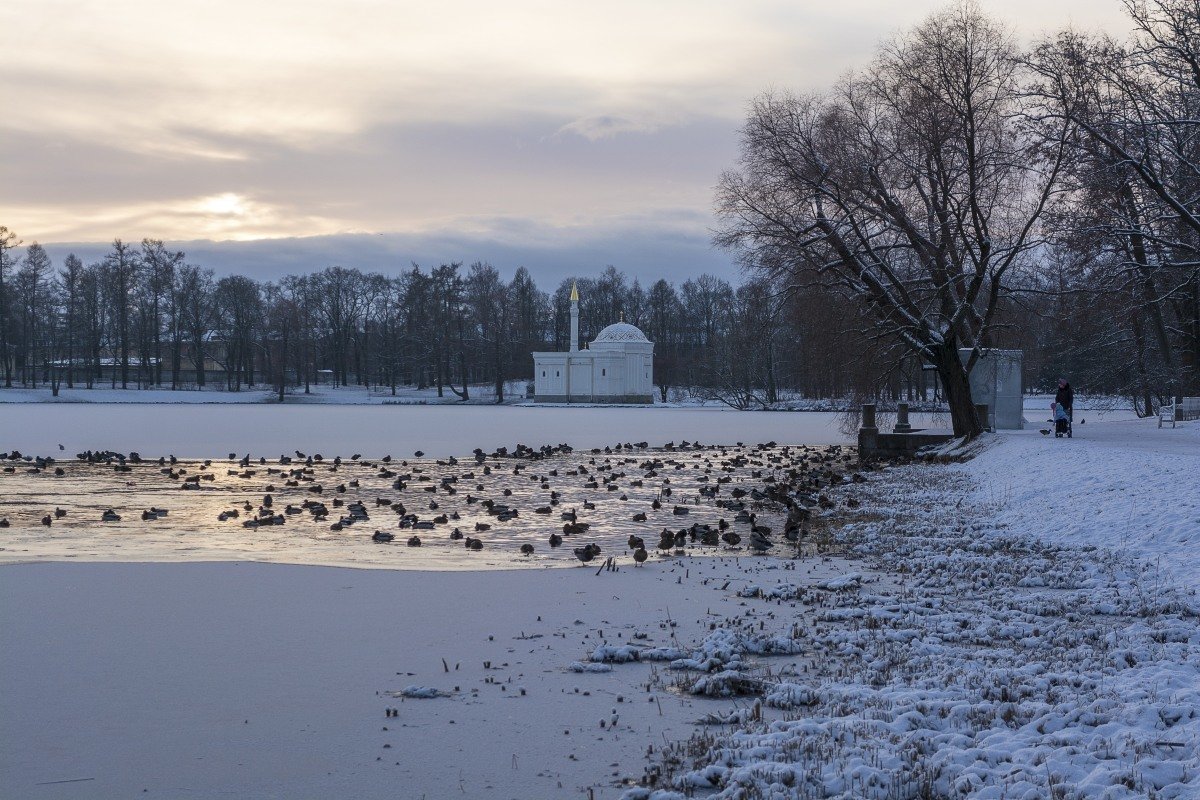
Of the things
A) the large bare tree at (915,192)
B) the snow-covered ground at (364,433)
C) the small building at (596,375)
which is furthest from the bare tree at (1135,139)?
the small building at (596,375)

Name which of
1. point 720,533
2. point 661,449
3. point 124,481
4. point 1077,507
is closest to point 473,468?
point 124,481

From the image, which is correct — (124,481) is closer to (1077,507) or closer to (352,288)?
(1077,507)

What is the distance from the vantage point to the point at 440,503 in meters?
17.8

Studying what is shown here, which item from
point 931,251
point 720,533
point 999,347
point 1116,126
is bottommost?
point 720,533

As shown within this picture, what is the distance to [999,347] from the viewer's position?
98.6ft

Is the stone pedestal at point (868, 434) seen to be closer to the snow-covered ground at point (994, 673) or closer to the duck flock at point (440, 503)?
the duck flock at point (440, 503)

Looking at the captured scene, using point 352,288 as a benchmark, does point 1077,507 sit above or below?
below

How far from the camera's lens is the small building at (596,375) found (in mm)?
92625

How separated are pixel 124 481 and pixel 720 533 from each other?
1287 centimetres

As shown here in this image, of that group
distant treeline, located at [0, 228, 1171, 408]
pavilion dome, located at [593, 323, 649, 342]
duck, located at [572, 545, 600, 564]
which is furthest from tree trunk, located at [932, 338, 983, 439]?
pavilion dome, located at [593, 323, 649, 342]

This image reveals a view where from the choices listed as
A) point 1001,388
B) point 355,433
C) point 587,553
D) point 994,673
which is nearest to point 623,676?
point 994,673

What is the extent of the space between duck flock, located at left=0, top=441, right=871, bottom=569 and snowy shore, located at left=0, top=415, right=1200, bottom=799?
76.3 inches

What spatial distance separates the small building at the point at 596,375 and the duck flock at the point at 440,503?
63484 millimetres

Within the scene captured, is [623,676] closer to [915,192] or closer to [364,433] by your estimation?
[915,192]
